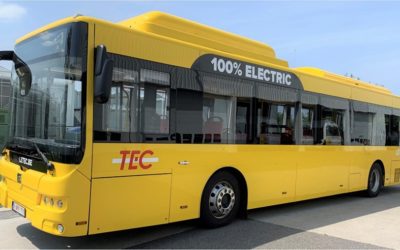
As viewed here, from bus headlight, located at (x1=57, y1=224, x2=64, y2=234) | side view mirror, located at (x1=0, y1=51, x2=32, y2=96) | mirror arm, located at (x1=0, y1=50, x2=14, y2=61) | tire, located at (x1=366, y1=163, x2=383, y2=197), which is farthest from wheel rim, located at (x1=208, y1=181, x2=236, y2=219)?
tire, located at (x1=366, y1=163, x2=383, y2=197)

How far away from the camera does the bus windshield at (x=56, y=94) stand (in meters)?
5.22

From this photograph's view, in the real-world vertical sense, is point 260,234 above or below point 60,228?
below

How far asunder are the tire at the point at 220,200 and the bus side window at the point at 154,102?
4.43 feet

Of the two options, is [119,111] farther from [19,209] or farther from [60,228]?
[19,209]

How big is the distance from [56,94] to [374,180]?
359 inches

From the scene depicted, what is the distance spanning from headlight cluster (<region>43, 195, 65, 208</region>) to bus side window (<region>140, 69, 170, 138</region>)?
144cm

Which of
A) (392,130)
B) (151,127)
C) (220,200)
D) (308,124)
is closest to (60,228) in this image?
(151,127)

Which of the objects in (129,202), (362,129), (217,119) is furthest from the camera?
(362,129)

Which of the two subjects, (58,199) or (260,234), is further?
(260,234)

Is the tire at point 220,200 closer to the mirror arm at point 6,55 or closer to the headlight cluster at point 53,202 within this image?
the headlight cluster at point 53,202

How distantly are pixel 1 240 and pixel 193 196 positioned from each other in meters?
2.80

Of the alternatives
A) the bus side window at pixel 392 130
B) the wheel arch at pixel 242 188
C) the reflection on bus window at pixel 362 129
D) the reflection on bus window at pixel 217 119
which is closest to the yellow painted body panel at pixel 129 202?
the reflection on bus window at pixel 217 119

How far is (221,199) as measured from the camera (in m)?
7.03

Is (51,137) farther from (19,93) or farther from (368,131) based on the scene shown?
(368,131)
